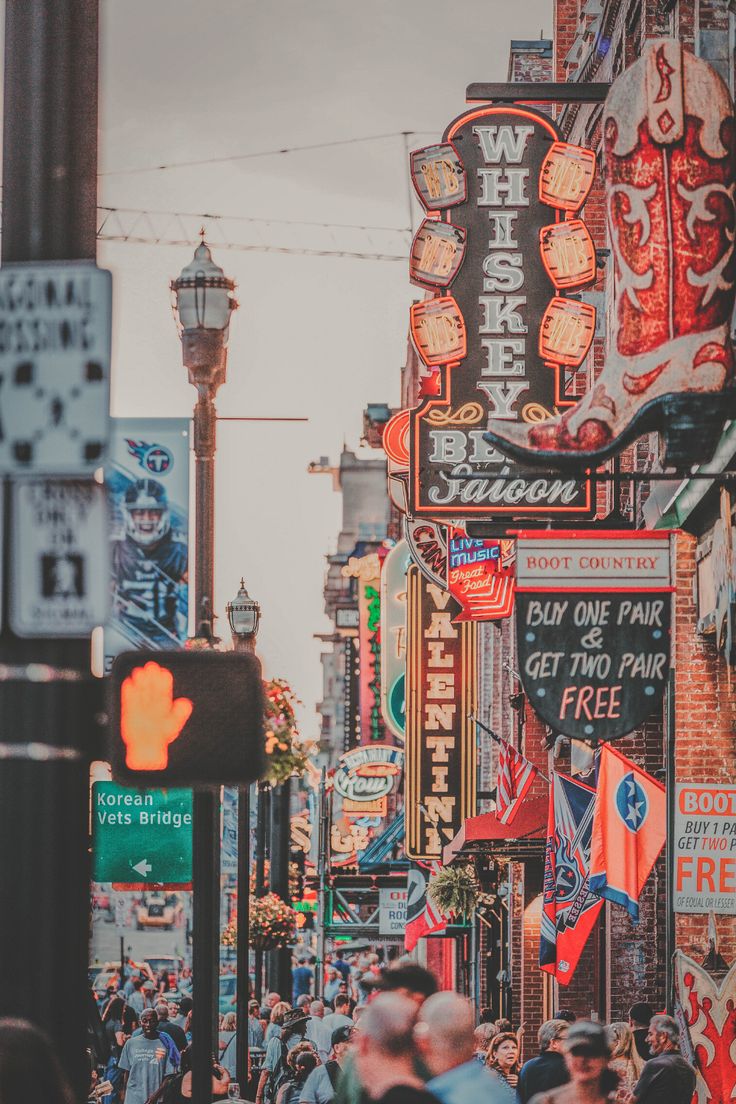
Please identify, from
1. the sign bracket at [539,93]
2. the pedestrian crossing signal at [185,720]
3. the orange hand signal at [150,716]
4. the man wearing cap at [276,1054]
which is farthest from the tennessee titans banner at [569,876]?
the orange hand signal at [150,716]

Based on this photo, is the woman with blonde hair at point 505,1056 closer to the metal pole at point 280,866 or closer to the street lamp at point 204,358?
the street lamp at point 204,358

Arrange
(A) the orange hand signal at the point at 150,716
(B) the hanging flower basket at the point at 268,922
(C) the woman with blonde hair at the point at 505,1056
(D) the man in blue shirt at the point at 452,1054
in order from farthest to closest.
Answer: (B) the hanging flower basket at the point at 268,922 → (C) the woman with blonde hair at the point at 505,1056 → (D) the man in blue shirt at the point at 452,1054 → (A) the orange hand signal at the point at 150,716

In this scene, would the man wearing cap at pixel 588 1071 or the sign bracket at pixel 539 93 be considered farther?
the sign bracket at pixel 539 93

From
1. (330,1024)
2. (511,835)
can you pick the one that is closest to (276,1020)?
(330,1024)

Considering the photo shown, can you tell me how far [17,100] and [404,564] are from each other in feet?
115

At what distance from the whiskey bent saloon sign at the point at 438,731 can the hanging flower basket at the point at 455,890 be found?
0.48m

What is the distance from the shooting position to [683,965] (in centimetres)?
1319

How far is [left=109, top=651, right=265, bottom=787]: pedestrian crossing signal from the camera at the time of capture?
660cm

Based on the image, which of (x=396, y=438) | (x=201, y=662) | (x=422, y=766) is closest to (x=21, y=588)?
(x=201, y=662)

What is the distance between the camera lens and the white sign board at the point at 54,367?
21.0 feet

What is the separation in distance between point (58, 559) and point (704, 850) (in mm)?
9212

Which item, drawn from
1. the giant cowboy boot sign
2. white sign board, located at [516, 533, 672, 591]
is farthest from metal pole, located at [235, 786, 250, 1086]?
the giant cowboy boot sign

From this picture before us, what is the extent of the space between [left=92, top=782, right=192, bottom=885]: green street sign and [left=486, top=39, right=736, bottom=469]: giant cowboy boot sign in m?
4.10

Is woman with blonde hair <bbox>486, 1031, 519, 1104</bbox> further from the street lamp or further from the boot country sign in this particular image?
the street lamp
